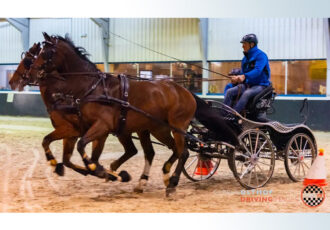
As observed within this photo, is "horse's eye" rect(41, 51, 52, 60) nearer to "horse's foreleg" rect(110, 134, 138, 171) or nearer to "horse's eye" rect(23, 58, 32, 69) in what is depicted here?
"horse's eye" rect(23, 58, 32, 69)

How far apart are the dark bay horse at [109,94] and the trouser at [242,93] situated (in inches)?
23.6

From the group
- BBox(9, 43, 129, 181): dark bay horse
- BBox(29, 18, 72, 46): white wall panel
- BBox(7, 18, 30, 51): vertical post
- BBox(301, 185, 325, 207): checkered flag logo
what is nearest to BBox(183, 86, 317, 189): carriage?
BBox(301, 185, 325, 207): checkered flag logo

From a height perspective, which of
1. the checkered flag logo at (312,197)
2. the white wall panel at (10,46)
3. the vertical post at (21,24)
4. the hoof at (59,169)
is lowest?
the checkered flag logo at (312,197)

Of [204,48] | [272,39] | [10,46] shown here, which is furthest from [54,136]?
[272,39]

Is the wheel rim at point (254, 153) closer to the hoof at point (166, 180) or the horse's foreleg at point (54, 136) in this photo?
the hoof at point (166, 180)

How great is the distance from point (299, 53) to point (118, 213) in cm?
509

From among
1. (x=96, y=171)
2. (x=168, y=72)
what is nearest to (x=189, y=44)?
(x=168, y=72)

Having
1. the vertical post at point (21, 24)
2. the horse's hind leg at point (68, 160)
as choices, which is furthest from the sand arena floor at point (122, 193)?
the vertical post at point (21, 24)

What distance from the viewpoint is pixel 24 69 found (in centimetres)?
394

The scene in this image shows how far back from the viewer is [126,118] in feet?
13.1

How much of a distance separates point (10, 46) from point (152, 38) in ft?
5.89

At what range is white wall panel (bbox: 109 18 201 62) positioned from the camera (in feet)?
15.2

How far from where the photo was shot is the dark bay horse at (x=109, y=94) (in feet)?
12.8

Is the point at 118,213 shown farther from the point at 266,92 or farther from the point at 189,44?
the point at 189,44
